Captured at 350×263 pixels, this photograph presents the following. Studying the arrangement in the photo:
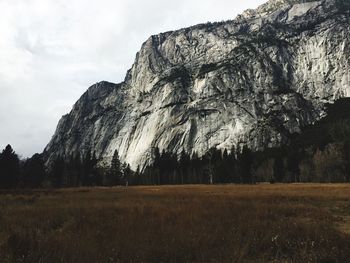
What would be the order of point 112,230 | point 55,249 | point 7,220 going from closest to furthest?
1. point 55,249
2. point 112,230
3. point 7,220

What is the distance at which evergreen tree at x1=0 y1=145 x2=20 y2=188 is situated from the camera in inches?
3447

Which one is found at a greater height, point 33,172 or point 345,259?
point 33,172

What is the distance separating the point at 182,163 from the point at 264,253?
482 ft

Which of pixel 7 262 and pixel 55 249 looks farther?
pixel 55 249

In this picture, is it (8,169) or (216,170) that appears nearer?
(8,169)

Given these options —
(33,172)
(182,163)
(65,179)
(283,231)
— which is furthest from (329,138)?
(283,231)

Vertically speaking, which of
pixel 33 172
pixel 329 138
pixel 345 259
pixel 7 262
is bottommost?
pixel 345 259

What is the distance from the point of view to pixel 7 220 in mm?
14016

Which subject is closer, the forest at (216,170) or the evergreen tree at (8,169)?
the evergreen tree at (8,169)

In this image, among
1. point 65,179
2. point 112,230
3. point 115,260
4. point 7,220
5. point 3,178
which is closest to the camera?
point 115,260

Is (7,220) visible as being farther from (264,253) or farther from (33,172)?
(33,172)

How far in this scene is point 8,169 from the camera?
89.2m

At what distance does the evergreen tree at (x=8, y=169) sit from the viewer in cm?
8756

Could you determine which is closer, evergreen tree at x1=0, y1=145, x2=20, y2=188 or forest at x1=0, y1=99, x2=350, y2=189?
evergreen tree at x1=0, y1=145, x2=20, y2=188
